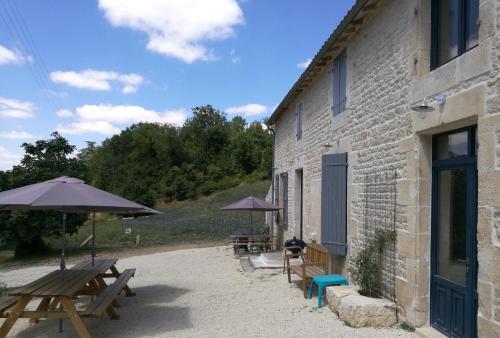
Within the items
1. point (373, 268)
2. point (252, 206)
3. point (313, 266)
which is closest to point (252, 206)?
point (252, 206)

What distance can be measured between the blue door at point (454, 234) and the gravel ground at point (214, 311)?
0.59 meters

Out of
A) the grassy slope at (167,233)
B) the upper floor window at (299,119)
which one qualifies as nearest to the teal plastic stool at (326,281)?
the upper floor window at (299,119)

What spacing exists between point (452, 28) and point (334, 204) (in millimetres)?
3571

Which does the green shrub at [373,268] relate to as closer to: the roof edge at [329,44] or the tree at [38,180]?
the roof edge at [329,44]

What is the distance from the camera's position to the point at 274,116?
46.4 ft

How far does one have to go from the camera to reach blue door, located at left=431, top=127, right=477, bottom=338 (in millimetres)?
4039

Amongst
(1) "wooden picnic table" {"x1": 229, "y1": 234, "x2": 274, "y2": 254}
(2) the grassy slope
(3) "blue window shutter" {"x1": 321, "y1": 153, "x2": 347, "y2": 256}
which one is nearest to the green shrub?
(3) "blue window shutter" {"x1": 321, "y1": 153, "x2": 347, "y2": 256}

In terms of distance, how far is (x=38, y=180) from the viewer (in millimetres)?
14922

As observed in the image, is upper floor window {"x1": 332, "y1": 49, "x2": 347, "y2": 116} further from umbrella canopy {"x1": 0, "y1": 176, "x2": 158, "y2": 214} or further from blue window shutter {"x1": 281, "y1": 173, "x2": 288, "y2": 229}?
blue window shutter {"x1": 281, "y1": 173, "x2": 288, "y2": 229}

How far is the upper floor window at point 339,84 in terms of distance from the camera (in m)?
7.57

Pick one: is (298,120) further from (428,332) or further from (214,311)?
(428,332)

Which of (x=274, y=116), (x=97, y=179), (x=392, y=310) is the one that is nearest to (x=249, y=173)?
(x=97, y=179)

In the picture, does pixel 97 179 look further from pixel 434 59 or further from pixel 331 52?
pixel 434 59

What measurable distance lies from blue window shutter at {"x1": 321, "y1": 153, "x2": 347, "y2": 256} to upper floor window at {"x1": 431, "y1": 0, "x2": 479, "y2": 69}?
2741mm
